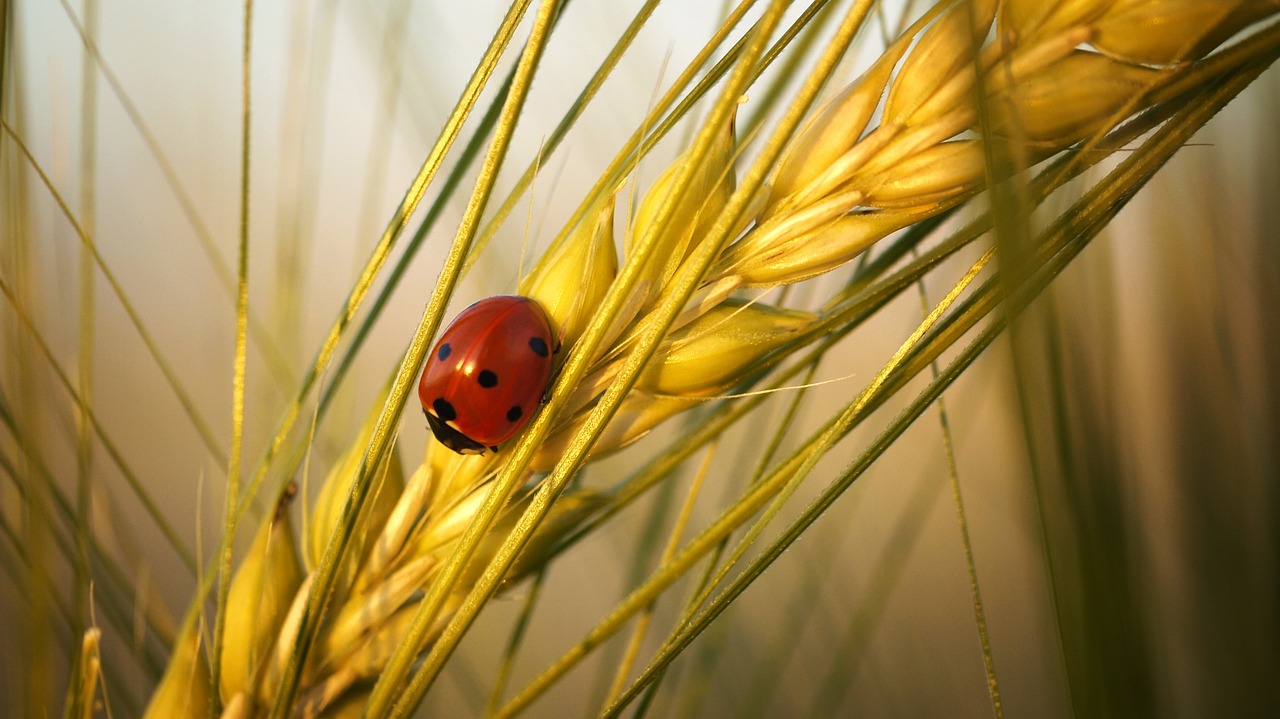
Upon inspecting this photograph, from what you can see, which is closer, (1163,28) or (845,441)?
(1163,28)

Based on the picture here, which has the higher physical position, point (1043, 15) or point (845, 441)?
point (1043, 15)

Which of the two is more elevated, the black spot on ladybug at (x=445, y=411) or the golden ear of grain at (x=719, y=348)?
the golden ear of grain at (x=719, y=348)

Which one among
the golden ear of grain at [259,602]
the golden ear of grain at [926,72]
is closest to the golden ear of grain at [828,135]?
the golden ear of grain at [926,72]

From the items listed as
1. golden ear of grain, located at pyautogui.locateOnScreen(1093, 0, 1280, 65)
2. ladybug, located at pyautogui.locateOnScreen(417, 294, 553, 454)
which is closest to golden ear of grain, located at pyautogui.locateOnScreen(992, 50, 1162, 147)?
golden ear of grain, located at pyautogui.locateOnScreen(1093, 0, 1280, 65)

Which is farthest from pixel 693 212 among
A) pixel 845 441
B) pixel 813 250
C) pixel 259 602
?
pixel 845 441

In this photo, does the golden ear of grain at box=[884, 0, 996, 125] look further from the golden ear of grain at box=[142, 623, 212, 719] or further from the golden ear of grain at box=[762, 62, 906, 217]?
the golden ear of grain at box=[142, 623, 212, 719]

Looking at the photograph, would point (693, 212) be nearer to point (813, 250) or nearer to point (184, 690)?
point (813, 250)

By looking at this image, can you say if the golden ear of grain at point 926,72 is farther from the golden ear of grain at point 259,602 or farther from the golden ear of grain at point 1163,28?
the golden ear of grain at point 259,602
